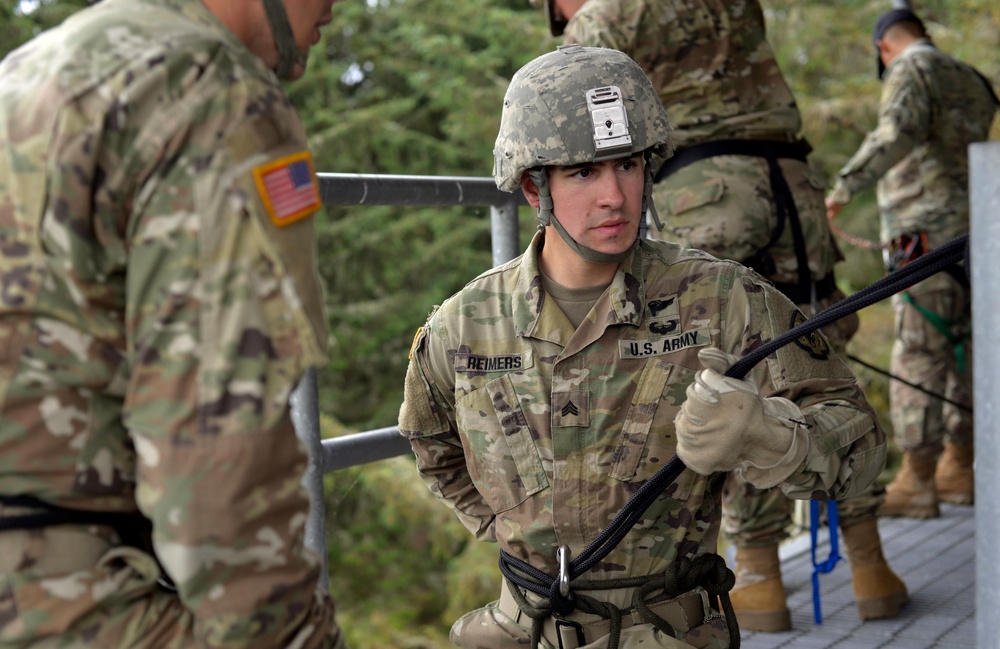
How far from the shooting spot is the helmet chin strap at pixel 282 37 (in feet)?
5.00

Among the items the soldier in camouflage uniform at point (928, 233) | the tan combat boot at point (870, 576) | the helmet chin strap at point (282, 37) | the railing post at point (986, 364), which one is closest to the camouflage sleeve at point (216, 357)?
the helmet chin strap at point (282, 37)

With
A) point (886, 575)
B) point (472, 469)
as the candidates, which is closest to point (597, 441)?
point (472, 469)

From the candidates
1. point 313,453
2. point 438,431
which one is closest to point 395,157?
point 313,453

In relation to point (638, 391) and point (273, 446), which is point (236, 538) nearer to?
point (273, 446)

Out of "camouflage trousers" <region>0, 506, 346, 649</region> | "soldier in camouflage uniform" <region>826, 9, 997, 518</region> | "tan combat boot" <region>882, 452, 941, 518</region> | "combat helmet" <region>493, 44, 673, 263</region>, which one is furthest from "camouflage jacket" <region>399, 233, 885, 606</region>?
"tan combat boot" <region>882, 452, 941, 518</region>

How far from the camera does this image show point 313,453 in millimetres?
2678

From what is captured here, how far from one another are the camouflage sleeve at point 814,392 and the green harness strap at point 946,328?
3.03m

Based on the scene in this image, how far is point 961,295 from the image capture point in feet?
17.0

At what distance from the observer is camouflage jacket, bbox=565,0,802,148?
11.7ft

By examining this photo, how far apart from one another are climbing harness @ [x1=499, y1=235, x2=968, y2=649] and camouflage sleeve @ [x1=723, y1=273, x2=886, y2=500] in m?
0.22

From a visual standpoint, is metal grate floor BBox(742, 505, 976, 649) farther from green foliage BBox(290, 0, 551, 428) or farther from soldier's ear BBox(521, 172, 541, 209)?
green foliage BBox(290, 0, 551, 428)

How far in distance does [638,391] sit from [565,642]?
500 millimetres

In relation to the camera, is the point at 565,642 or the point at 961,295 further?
the point at 961,295

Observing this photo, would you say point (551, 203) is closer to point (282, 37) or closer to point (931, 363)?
point (282, 37)
